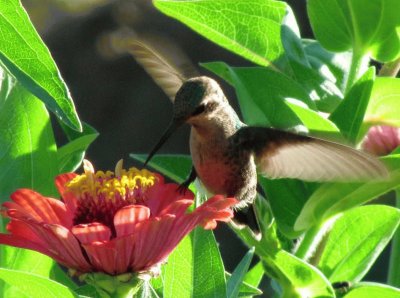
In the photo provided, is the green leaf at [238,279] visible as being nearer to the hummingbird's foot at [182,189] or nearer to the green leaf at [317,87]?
the hummingbird's foot at [182,189]

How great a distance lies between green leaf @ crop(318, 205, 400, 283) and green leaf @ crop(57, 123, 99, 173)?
13.1 inches

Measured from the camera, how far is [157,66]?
1591 mm

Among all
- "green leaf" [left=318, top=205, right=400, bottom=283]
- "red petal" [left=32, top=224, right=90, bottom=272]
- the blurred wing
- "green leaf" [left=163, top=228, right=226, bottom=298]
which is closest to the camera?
"red petal" [left=32, top=224, right=90, bottom=272]

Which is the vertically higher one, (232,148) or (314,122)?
(314,122)

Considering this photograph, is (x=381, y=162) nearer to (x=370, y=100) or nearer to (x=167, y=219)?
(x=370, y=100)

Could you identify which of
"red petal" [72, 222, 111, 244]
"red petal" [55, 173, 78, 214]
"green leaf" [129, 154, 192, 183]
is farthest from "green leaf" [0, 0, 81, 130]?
"green leaf" [129, 154, 192, 183]

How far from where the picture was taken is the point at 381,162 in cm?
124

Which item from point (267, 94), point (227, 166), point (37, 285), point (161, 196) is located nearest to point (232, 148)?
point (227, 166)

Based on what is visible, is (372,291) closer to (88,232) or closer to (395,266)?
(395,266)

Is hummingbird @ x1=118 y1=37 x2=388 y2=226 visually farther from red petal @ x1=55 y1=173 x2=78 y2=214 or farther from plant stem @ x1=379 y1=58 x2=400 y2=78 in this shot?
plant stem @ x1=379 y1=58 x2=400 y2=78

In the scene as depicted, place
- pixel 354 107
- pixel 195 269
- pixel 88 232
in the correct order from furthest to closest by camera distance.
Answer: pixel 354 107 → pixel 195 269 → pixel 88 232

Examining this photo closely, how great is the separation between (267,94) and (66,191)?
29 centimetres

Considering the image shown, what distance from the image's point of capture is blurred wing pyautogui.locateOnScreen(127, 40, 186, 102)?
1.55m

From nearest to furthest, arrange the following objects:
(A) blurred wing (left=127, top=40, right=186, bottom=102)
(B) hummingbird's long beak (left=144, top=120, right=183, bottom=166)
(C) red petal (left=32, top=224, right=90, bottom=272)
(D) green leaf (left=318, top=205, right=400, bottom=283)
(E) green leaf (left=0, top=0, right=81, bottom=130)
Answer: (E) green leaf (left=0, top=0, right=81, bottom=130)
(C) red petal (left=32, top=224, right=90, bottom=272)
(B) hummingbird's long beak (left=144, top=120, right=183, bottom=166)
(D) green leaf (left=318, top=205, right=400, bottom=283)
(A) blurred wing (left=127, top=40, right=186, bottom=102)
